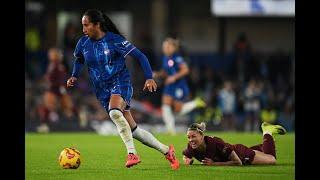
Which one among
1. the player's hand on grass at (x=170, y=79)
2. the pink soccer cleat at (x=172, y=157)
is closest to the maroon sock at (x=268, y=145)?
the pink soccer cleat at (x=172, y=157)

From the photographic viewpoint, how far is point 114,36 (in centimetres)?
1170

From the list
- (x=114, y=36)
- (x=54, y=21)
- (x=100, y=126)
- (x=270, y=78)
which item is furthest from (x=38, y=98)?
(x=114, y=36)

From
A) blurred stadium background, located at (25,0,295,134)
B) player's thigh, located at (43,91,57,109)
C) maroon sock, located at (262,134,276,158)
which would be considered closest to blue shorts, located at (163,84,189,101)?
blurred stadium background, located at (25,0,295,134)

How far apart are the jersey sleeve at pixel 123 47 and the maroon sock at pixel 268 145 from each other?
2.48m

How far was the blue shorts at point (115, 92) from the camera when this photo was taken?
1162 cm

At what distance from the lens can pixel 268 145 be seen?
12.5 metres

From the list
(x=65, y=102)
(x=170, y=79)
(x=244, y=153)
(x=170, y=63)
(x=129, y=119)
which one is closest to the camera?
(x=129, y=119)

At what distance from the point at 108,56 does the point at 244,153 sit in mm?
2445

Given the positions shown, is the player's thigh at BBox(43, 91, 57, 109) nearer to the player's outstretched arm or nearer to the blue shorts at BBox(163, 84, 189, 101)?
the blue shorts at BBox(163, 84, 189, 101)

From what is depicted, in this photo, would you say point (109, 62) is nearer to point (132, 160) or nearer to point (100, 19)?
point (100, 19)

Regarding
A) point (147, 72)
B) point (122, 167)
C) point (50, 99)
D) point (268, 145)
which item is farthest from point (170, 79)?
point (147, 72)

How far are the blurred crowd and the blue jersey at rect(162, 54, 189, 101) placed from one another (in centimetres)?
333
